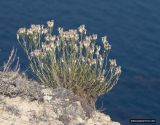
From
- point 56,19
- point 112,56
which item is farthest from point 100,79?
point 56,19

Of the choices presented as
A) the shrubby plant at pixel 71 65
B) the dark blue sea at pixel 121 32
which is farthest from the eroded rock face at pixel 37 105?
the dark blue sea at pixel 121 32

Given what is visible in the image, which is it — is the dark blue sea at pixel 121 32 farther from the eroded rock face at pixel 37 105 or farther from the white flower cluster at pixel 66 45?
the eroded rock face at pixel 37 105

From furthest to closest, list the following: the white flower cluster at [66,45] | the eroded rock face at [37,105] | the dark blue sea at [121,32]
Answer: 1. the dark blue sea at [121,32]
2. the white flower cluster at [66,45]
3. the eroded rock face at [37,105]

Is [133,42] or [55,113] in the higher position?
[133,42]

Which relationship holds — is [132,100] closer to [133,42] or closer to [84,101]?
[133,42]

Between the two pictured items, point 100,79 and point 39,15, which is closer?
point 100,79

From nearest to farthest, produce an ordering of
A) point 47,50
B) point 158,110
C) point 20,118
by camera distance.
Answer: point 20,118
point 47,50
point 158,110
